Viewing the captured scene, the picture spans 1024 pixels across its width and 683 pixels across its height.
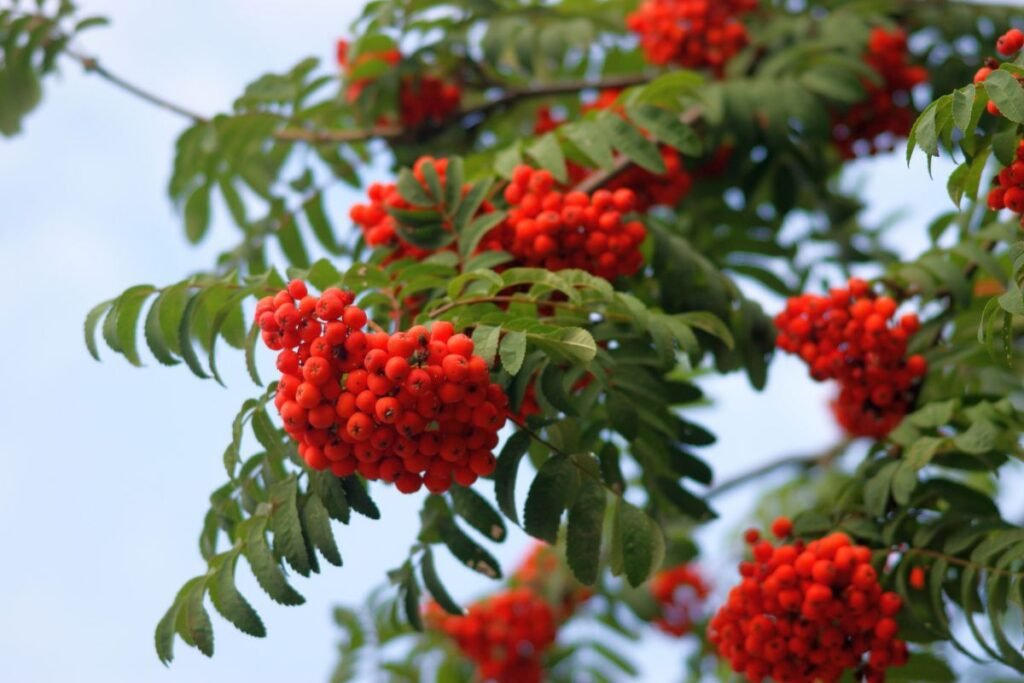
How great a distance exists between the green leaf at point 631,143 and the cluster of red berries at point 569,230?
171mm

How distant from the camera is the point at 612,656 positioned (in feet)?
17.1

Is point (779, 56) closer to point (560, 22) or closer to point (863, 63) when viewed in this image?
point (863, 63)

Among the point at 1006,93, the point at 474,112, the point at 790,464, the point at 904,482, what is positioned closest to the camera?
the point at 1006,93

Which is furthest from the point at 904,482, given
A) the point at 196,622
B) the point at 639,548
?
the point at 196,622

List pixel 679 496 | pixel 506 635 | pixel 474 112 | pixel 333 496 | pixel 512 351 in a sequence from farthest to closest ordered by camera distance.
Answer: pixel 506 635, pixel 474 112, pixel 679 496, pixel 333 496, pixel 512 351

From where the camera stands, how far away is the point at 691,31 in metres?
4.49

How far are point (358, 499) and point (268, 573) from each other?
0.79ft

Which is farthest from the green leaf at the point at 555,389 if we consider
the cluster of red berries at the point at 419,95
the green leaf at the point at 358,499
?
the cluster of red berries at the point at 419,95

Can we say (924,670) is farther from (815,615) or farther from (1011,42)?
(1011,42)

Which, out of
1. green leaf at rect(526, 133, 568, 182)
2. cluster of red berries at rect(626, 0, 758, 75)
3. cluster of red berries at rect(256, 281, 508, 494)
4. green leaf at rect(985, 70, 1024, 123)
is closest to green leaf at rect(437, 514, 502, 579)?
cluster of red berries at rect(256, 281, 508, 494)

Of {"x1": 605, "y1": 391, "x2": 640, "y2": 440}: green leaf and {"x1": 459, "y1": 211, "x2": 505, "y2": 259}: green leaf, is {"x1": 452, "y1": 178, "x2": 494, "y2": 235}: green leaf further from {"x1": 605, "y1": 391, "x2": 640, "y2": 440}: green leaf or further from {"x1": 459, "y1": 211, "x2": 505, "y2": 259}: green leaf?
{"x1": 605, "y1": 391, "x2": 640, "y2": 440}: green leaf

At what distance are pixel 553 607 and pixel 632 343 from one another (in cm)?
237

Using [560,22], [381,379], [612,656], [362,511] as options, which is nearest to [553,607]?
[612,656]

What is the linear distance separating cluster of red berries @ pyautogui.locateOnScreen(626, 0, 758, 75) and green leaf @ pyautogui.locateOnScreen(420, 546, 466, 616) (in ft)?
6.89
